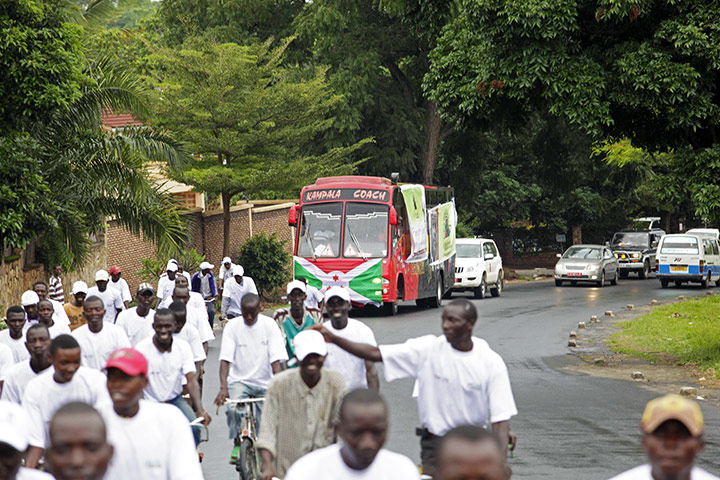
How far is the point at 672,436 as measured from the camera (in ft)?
12.7

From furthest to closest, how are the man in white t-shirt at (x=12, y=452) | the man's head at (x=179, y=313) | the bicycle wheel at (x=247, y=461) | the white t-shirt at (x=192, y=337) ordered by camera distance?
1. the white t-shirt at (x=192, y=337)
2. the man's head at (x=179, y=313)
3. the bicycle wheel at (x=247, y=461)
4. the man in white t-shirt at (x=12, y=452)

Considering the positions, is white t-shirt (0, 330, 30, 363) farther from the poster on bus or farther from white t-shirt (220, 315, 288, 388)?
the poster on bus

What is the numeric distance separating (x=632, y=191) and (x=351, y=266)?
965 inches

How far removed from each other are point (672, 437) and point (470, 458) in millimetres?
912

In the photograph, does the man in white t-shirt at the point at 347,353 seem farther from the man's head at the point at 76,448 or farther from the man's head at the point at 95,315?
the man's head at the point at 76,448

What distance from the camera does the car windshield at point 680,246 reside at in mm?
37062

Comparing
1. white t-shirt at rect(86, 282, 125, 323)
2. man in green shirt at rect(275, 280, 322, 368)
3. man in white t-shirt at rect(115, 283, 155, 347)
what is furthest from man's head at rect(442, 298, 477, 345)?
white t-shirt at rect(86, 282, 125, 323)

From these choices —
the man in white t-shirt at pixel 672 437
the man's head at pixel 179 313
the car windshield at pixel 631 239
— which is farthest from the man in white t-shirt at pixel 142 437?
the car windshield at pixel 631 239

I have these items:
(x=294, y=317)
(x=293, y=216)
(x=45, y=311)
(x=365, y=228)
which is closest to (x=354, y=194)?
(x=365, y=228)

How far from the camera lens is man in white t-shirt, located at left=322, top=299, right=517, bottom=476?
6301 mm

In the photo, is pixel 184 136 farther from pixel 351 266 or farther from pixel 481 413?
pixel 481 413

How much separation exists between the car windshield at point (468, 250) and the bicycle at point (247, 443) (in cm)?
2450

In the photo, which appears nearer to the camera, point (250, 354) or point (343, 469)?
point (343, 469)

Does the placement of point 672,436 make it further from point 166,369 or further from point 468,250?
point 468,250
